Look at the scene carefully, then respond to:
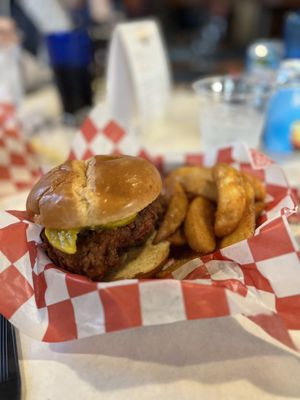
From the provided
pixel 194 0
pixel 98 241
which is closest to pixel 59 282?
pixel 98 241

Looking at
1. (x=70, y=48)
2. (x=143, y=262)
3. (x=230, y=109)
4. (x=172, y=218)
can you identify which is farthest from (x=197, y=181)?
(x=70, y=48)

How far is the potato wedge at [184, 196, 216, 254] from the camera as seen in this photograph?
0.93 meters

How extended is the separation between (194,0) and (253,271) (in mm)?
5119

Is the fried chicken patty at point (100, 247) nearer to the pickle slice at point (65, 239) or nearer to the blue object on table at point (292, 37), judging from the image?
the pickle slice at point (65, 239)

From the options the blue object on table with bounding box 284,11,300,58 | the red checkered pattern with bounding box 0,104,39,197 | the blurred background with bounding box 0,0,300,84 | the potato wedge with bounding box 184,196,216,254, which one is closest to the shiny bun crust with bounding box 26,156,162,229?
the potato wedge with bounding box 184,196,216,254

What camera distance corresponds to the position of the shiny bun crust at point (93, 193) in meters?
0.81

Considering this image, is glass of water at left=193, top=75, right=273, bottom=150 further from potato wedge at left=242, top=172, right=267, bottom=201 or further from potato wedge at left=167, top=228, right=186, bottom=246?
potato wedge at left=167, top=228, right=186, bottom=246

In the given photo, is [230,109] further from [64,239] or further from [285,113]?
[64,239]

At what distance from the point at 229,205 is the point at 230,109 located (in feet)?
2.48

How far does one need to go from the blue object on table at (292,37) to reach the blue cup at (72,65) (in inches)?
42.1

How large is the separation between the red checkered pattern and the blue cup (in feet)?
1.88

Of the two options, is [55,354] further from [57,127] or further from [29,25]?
[29,25]

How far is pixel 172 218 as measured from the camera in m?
1.00

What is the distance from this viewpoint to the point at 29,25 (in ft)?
9.29
